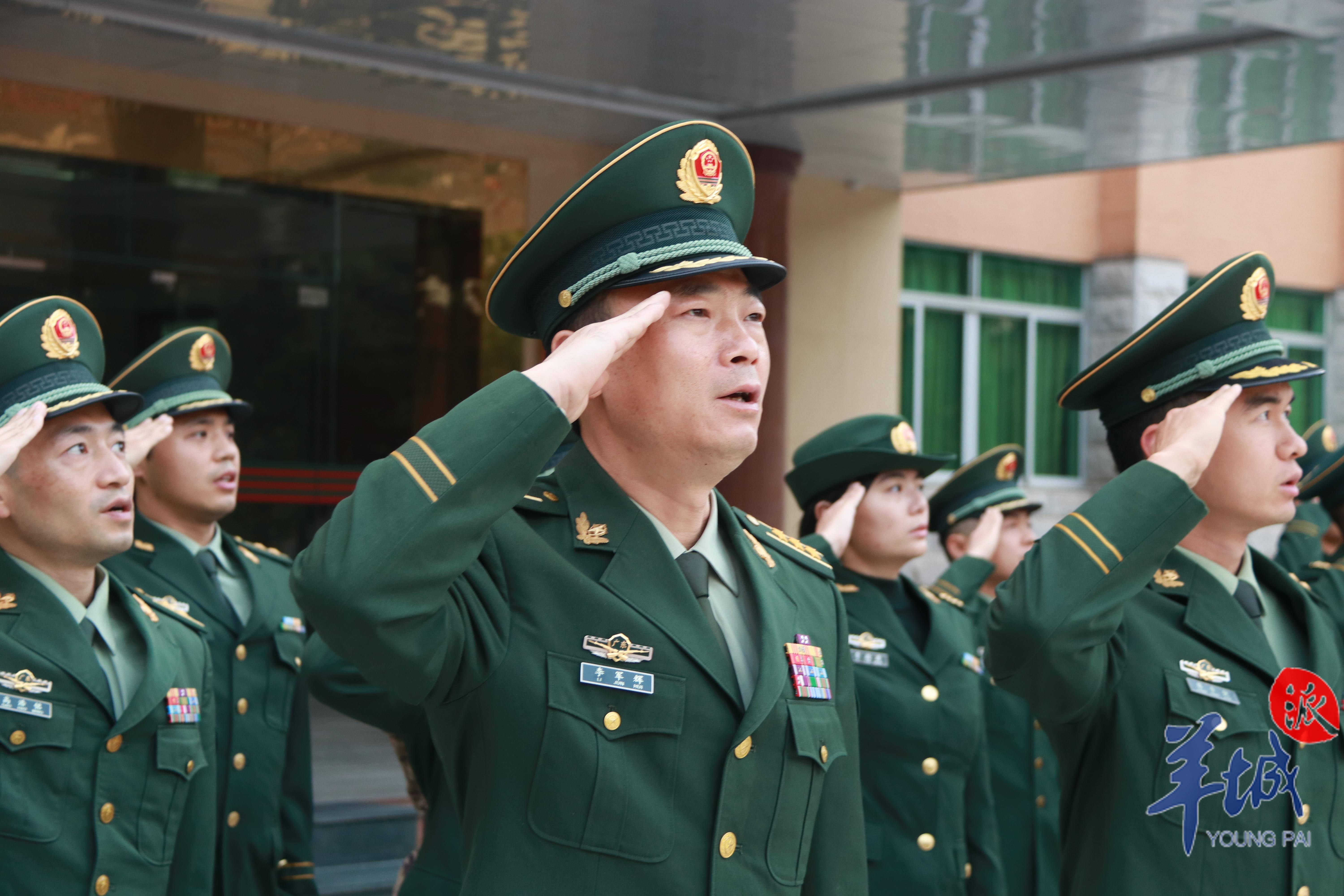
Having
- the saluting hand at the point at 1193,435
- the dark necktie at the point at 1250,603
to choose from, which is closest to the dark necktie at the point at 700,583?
the saluting hand at the point at 1193,435

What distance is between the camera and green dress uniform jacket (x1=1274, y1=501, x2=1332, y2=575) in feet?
22.5

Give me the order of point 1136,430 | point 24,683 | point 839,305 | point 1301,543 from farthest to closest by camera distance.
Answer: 1. point 839,305
2. point 1301,543
3. point 24,683
4. point 1136,430

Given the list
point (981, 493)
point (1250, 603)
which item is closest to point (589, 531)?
point (1250, 603)

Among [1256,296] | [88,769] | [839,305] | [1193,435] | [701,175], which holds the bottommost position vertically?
[88,769]

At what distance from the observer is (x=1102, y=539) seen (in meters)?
2.75

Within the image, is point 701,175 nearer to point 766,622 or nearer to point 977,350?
point 766,622

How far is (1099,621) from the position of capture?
9.05ft

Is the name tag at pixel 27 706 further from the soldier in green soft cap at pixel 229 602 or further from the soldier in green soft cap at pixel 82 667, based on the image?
the soldier in green soft cap at pixel 229 602

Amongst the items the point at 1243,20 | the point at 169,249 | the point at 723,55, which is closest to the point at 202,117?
the point at 169,249

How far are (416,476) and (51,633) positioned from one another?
75.4 inches

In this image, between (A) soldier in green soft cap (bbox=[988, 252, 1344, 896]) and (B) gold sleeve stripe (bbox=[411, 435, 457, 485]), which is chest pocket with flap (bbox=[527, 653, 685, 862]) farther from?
(A) soldier in green soft cap (bbox=[988, 252, 1344, 896])

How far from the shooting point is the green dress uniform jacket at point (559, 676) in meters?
1.93

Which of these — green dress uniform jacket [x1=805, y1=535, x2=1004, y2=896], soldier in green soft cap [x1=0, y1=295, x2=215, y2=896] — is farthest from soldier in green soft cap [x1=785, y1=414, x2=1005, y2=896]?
soldier in green soft cap [x1=0, y1=295, x2=215, y2=896]

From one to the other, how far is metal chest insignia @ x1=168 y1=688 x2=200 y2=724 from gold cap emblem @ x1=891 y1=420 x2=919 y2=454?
2364 millimetres
